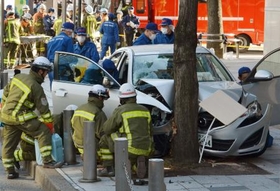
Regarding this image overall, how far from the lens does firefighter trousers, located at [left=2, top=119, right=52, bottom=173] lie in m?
10.1

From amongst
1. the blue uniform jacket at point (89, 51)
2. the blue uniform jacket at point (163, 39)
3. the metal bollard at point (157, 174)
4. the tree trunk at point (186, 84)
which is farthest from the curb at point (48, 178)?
the blue uniform jacket at point (163, 39)

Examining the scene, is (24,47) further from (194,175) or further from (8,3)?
(194,175)

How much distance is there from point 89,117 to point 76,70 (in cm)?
192

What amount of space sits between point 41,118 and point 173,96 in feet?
5.93

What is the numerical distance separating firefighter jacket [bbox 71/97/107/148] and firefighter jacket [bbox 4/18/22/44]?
13094 millimetres

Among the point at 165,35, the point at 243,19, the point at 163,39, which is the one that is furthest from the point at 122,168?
the point at 243,19

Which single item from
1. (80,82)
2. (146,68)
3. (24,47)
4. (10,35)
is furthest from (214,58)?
(24,47)

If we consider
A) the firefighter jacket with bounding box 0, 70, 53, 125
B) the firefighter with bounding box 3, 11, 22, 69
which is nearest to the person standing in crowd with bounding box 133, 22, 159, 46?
the firefighter jacket with bounding box 0, 70, 53, 125

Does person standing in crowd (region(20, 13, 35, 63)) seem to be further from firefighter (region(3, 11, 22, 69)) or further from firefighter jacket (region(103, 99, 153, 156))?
firefighter jacket (region(103, 99, 153, 156))

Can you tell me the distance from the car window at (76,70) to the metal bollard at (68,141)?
957 millimetres

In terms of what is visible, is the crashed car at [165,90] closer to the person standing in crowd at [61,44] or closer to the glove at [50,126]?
the glove at [50,126]

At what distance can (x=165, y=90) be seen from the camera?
10.6 meters

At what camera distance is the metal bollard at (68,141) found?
10602 millimetres

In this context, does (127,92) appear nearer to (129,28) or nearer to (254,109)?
(254,109)
